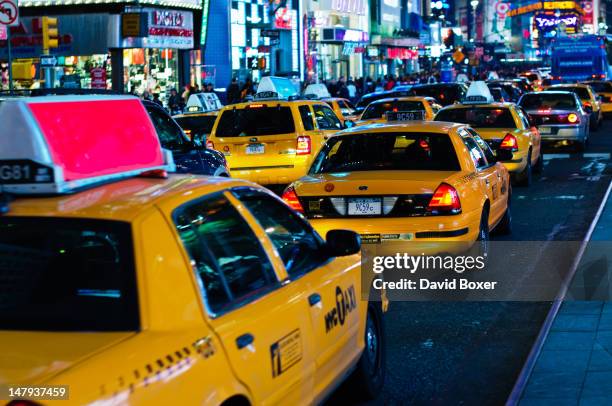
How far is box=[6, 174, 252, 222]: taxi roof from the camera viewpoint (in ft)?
15.0

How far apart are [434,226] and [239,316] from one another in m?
5.26

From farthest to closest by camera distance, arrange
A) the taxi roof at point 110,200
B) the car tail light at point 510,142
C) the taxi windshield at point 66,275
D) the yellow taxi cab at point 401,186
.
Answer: the car tail light at point 510,142, the yellow taxi cab at point 401,186, the taxi roof at point 110,200, the taxi windshield at point 66,275

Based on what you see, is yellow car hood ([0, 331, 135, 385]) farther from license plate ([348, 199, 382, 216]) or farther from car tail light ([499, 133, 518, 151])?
car tail light ([499, 133, 518, 151])

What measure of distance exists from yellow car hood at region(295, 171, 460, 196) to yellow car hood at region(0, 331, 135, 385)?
5860 mm

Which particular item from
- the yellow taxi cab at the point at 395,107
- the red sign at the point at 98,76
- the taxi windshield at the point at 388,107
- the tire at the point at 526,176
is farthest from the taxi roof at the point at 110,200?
the red sign at the point at 98,76

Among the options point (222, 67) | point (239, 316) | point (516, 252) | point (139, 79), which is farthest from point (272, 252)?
point (222, 67)

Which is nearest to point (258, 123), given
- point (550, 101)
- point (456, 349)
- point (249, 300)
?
point (550, 101)

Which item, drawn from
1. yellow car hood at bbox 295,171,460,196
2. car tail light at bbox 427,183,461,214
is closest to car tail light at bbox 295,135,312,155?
yellow car hood at bbox 295,171,460,196

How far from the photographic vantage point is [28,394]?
371 centimetres

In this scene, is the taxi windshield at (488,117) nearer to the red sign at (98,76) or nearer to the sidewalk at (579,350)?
the sidewalk at (579,350)

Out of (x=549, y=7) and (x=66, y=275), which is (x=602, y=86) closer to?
(x=66, y=275)

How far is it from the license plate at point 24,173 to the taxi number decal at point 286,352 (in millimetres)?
1209

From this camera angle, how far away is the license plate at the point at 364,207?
390 inches

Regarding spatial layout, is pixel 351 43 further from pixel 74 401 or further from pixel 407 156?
pixel 74 401
